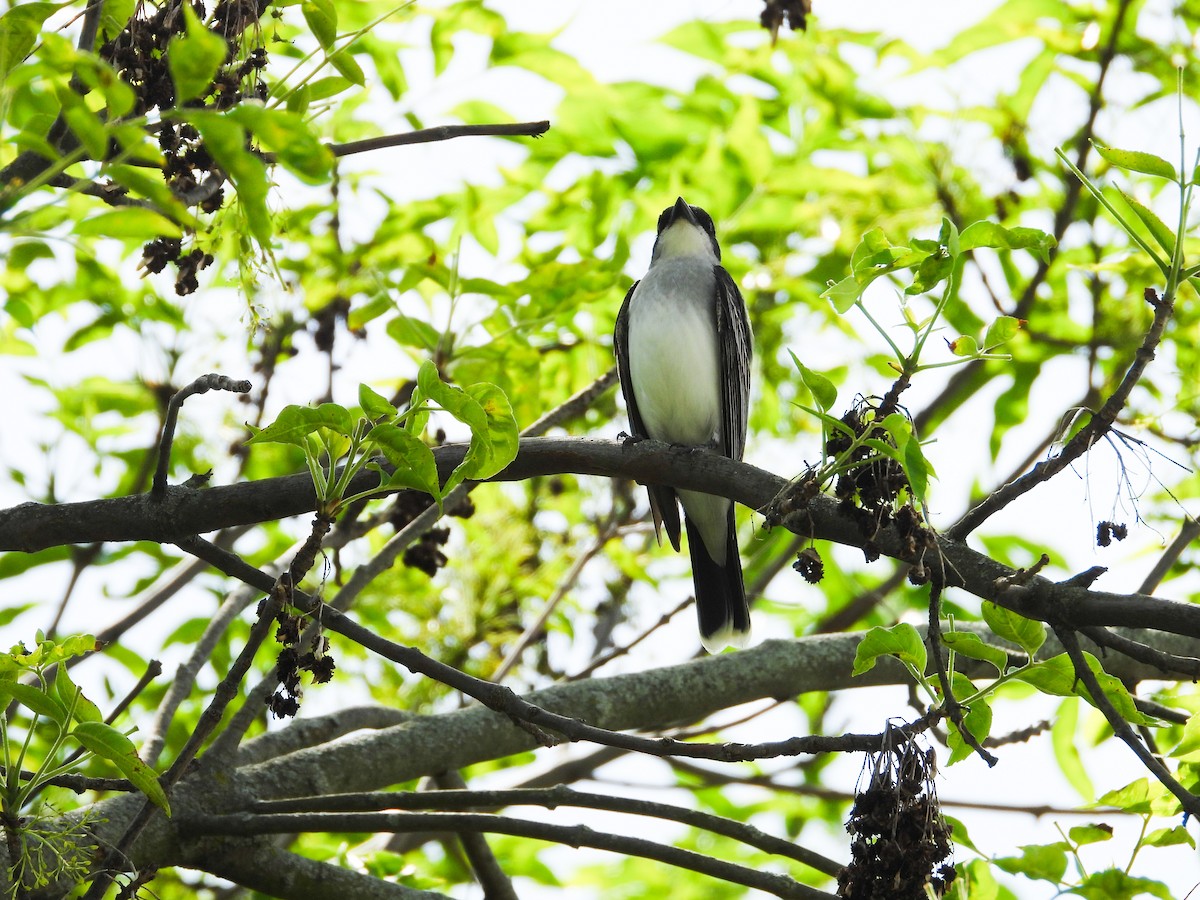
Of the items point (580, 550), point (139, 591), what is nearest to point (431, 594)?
point (580, 550)

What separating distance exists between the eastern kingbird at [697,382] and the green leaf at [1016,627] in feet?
9.30

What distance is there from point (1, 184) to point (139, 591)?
10.2ft

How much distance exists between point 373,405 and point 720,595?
3508 mm

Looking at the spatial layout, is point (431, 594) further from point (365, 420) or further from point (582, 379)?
A: point (365, 420)

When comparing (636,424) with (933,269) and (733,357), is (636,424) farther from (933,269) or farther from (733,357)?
(933,269)

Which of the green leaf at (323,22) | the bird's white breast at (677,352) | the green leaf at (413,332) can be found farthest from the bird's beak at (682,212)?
the green leaf at (323,22)

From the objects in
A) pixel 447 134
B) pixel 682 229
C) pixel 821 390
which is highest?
pixel 682 229

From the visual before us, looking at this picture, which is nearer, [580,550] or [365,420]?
[365,420]

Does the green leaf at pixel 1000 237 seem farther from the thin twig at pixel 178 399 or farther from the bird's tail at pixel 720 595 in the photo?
the bird's tail at pixel 720 595

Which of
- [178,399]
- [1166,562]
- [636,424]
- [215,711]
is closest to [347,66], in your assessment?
[178,399]

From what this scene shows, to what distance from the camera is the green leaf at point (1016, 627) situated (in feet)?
8.54

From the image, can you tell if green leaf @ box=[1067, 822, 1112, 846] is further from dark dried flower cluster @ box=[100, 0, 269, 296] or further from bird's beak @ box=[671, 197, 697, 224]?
bird's beak @ box=[671, 197, 697, 224]

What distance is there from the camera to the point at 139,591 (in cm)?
543

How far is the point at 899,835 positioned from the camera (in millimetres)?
2434
